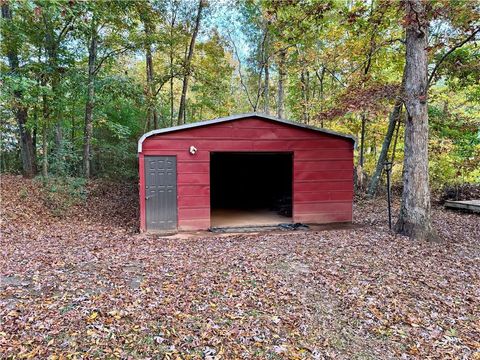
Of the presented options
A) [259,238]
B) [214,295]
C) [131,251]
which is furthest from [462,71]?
[131,251]

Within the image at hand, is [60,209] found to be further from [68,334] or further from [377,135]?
[377,135]

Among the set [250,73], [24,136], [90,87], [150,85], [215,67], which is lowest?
[24,136]

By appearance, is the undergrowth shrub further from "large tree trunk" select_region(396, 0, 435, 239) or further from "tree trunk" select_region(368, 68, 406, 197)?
"tree trunk" select_region(368, 68, 406, 197)

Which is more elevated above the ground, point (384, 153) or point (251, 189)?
point (384, 153)

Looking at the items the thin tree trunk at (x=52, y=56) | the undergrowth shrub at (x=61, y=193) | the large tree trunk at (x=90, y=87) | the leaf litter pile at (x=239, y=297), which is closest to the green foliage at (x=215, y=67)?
the thin tree trunk at (x=52, y=56)

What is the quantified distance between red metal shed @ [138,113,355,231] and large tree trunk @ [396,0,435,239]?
2.21 meters

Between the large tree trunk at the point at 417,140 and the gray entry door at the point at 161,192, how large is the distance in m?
4.78

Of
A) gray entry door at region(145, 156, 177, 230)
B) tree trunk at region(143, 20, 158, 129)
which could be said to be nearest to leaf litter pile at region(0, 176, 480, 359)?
gray entry door at region(145, 156, 177, 230)

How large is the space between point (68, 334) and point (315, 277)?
281 cm

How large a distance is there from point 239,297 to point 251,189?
10044 mm

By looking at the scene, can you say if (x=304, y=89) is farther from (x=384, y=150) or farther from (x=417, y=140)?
(x=417, y=140)

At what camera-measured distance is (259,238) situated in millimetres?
6414

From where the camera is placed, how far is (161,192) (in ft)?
23.4

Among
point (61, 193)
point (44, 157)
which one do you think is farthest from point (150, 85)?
point (61, 193)
